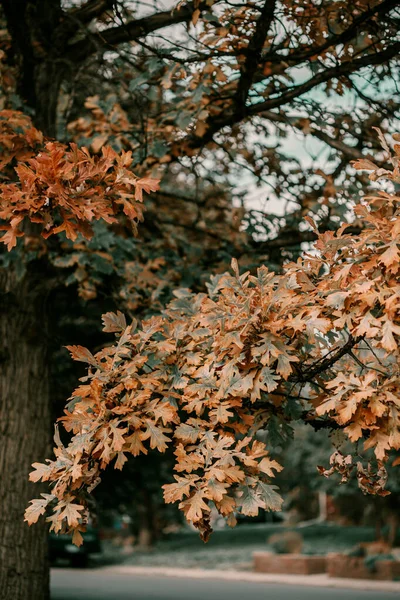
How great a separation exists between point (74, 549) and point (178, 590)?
6506 mm

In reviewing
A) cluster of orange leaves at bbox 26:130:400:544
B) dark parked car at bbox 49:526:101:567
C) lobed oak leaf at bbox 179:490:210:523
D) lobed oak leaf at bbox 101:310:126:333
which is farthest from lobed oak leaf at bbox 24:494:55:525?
dark parked car at bbox 49:526:101:567

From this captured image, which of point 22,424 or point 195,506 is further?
point 22,424

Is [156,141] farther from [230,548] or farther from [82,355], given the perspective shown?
[230,548]

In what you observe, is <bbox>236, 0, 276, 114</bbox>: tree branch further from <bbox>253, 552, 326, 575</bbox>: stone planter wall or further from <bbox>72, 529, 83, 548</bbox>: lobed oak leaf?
<bbox>253, 552, 326, 575</bbox>: stone planter wall

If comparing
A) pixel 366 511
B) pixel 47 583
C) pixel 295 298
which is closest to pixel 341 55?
pixel 295 298

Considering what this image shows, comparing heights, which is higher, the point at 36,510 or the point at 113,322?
the point at 113,322

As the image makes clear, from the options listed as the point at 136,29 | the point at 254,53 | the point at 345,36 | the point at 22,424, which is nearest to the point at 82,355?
the point at 22,424

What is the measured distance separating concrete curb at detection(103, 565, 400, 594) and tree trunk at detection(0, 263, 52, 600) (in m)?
10.4

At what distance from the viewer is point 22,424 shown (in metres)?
5.81

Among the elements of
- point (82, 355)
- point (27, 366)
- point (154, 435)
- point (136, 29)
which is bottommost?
point (154, 435)

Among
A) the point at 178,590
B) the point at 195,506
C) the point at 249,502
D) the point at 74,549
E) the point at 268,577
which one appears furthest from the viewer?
the point at 74,549

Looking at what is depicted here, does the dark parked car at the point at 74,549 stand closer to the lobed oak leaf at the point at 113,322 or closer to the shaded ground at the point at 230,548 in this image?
the shaded ground at the point at 230,548

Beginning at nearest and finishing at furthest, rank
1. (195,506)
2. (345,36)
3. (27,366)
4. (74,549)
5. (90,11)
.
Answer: (195,506) → (345,36) → (27,366) → (90,11) → (74,549)

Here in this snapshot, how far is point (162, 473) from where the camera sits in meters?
18.5
